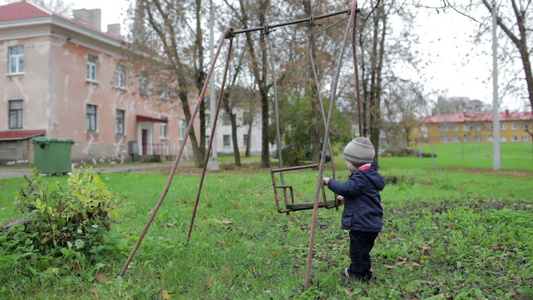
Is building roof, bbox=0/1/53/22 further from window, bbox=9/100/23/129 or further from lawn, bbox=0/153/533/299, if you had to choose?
lawn, bbox=0/153/533/299

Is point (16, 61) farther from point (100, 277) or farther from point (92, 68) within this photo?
point (100, 277)

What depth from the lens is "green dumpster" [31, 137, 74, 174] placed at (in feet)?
45.4

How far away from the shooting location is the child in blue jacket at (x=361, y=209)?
3.62 metres

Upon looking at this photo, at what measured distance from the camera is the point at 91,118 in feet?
80.0

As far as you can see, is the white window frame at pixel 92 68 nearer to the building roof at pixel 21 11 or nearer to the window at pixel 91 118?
the window at pixel 91 118

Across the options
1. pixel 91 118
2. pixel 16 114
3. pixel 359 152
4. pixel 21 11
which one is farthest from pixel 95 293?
pixel 21 11

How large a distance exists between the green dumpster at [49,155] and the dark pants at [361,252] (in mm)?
12989

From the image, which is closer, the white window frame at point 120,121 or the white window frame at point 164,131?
the white window frame at point 120,121

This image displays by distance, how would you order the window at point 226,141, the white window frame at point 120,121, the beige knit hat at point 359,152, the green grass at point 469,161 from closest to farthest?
the beige knit hat at point 359,152 → the green grass at point 469,161 → the white window frame at point 120,121 → the window at point 226,141

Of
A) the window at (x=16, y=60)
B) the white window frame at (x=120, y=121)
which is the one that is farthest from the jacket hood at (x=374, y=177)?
the white window frame at (x=120, y=121)

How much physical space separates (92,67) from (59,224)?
23.0 metres

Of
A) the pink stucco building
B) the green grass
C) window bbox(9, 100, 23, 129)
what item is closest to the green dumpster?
the pink stucco building

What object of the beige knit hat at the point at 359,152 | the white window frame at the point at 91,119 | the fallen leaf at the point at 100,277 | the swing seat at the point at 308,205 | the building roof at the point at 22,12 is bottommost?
the fallen leaf at the point at 100,277

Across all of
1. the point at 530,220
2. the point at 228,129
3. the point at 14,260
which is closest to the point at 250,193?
the point at 530,220
